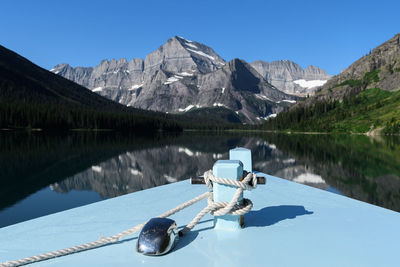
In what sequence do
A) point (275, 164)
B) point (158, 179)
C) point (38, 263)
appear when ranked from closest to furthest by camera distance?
point (38, 263) < point (158, 179) < point (275, 164)

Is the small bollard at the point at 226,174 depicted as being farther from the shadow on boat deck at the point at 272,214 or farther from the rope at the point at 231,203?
the shadow on boat deck at the point at 272,214

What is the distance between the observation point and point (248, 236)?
423 cm

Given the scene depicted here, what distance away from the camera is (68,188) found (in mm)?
19062

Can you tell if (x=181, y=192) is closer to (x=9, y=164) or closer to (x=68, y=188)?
(x=68, y=188)

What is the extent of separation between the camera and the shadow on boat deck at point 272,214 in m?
4.97

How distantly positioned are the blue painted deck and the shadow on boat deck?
2cm

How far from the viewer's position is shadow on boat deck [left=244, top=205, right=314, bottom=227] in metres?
4.97

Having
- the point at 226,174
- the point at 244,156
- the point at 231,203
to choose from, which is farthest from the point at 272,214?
the point at 226,174

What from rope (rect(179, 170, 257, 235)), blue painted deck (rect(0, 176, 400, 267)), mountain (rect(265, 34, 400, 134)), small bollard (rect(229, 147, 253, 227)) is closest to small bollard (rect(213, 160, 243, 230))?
rope (rect(179, 170, 257, 235))

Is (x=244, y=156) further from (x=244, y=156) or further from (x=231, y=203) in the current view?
(x=231, y=203)

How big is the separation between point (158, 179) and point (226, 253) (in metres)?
22.3

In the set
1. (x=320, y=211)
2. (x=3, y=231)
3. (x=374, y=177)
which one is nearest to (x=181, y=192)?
(x=320, y=211)

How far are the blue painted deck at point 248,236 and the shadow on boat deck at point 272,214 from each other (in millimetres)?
20

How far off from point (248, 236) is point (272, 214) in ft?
5.09
